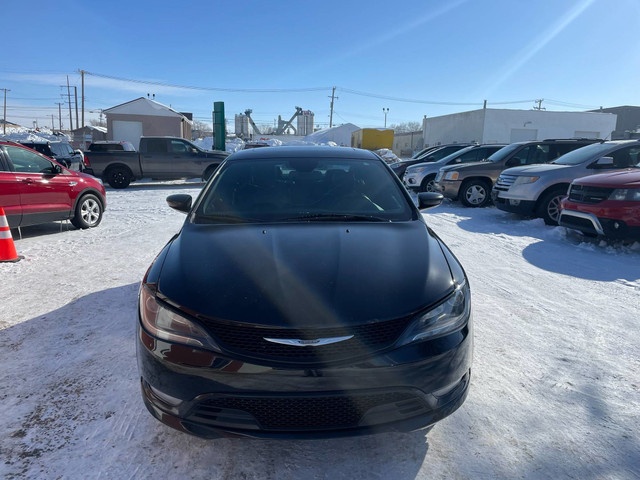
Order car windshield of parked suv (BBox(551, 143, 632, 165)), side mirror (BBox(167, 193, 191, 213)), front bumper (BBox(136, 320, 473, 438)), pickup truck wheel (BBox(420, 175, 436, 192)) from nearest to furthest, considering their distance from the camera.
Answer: front bumper (BBox(136, 320, 473, 438)) → side mirror (BBox(167, 193, 191, 213)) → car windshield of parked suv (BBox(551, 143, 632, 165)) → pickup truck wheel (BBox(420, 175, 436, 192))

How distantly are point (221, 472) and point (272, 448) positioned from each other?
0.93 ft

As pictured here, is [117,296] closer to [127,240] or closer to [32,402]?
[32,402]

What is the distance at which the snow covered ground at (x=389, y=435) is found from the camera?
6.63 ft

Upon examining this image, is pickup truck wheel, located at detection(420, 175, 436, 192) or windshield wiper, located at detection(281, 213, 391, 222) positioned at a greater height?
pickup truck wheel, located at detection(420, 175, 436, 192)

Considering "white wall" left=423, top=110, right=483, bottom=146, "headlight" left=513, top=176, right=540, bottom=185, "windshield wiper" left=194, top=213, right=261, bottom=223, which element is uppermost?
"white wall" left=423, top=110, right=483, bottom=146

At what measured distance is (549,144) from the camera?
1031 centimetres

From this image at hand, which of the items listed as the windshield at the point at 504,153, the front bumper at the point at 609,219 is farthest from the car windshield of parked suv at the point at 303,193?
the windshield at the point at 504,153

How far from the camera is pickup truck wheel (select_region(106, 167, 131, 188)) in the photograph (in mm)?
14664

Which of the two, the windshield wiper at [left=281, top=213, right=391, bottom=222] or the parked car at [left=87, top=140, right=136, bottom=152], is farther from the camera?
the parked car at [left=87, top=140, right=136, bottom=152]

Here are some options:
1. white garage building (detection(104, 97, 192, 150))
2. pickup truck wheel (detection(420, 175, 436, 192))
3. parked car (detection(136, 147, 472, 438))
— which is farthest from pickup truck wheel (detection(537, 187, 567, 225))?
white garage building (detection(104, 97, 192, 150))

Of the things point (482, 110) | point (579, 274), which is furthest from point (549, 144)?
point (482, 110)

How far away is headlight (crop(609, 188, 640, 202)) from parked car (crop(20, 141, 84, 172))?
53.6 ft

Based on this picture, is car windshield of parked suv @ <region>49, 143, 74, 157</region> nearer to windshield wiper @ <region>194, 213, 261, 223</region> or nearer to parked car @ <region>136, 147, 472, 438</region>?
windshield wiper @ <region>194, 213, 261, 223</region>

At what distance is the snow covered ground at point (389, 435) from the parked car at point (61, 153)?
11596 mm
